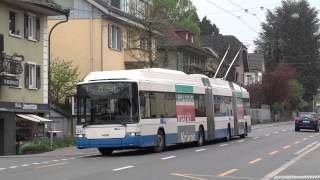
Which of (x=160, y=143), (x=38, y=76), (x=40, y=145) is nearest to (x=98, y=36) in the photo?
(x=38, y=76)

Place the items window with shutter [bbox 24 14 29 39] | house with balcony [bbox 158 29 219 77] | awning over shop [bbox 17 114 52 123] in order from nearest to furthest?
1. awning over shop [bbox 17 114 52 123]
2. window with shutter [bbox 24 14 29 39]
3. house with balcony [bbox 158 29 219 77]

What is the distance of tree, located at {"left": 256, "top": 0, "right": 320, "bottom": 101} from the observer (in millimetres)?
102438

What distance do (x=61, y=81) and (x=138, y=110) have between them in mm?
19178

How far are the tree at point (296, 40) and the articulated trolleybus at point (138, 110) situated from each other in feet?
239

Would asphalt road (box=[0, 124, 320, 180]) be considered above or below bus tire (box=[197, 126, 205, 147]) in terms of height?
below

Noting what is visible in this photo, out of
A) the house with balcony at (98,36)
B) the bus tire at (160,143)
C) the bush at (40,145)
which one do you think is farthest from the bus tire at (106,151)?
the house with balcony at (98,36)

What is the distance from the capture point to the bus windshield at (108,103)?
82.0 feet

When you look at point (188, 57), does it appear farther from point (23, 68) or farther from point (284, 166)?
point (284, 166)

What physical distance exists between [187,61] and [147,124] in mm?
44397

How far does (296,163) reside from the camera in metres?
20.6

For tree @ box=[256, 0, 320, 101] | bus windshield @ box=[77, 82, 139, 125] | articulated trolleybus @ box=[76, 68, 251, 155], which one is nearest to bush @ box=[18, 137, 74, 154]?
articulated trolleybus @ box=[76, 68, 251, 155]

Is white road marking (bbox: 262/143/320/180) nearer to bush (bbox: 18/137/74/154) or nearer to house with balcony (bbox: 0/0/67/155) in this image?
bush (bbox: 18/137/74/154)

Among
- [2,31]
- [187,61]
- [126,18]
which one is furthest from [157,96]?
[187,61]

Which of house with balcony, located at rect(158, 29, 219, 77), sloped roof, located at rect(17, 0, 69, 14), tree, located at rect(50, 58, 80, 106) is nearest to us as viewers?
sloped roof, located at rect(17, 0, 69, 14)
